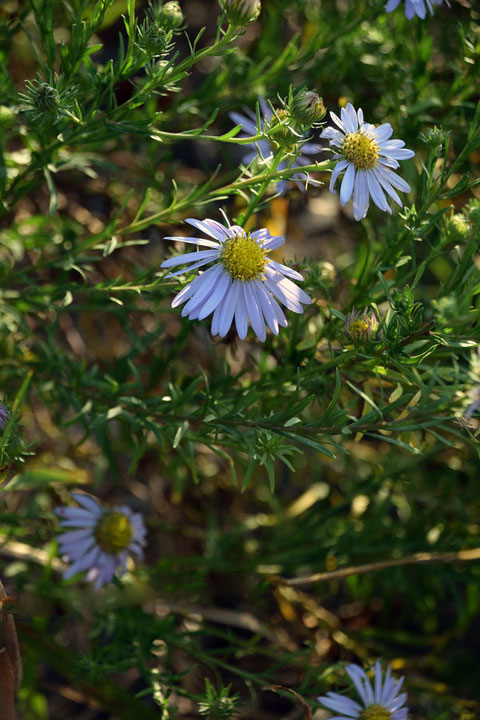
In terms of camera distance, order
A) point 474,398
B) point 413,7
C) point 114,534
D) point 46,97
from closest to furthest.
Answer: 1. point 474,398
2. point 46,97
3. point 413,7
4. point 114,534

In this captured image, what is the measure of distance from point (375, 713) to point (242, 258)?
0.91 m

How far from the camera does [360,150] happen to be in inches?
41.8

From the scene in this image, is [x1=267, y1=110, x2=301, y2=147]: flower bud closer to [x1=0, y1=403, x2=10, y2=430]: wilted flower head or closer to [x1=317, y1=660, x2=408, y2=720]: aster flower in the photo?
[x1=0, y1=403, x2=10, y2=430]: wilted flower head

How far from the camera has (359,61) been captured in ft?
5.55

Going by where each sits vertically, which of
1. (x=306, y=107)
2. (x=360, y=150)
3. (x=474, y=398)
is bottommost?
(x=474, y=398)

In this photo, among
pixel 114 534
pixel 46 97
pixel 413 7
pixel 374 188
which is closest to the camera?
pixel 46 97

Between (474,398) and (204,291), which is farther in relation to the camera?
(204,291)

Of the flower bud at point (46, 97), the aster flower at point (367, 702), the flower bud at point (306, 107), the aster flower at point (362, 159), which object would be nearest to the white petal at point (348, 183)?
the aster flower at point (362, 159)

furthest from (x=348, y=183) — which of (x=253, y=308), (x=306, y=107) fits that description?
(x=253, y=308)

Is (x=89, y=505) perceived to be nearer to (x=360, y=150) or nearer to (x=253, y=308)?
(x=253, y=308)

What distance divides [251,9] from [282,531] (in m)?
1.28

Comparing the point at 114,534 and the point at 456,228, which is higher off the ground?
the point at 456,228

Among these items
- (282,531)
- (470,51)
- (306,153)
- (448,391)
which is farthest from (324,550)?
(470,51)

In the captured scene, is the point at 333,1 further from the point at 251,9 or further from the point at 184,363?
the point at 184,363
